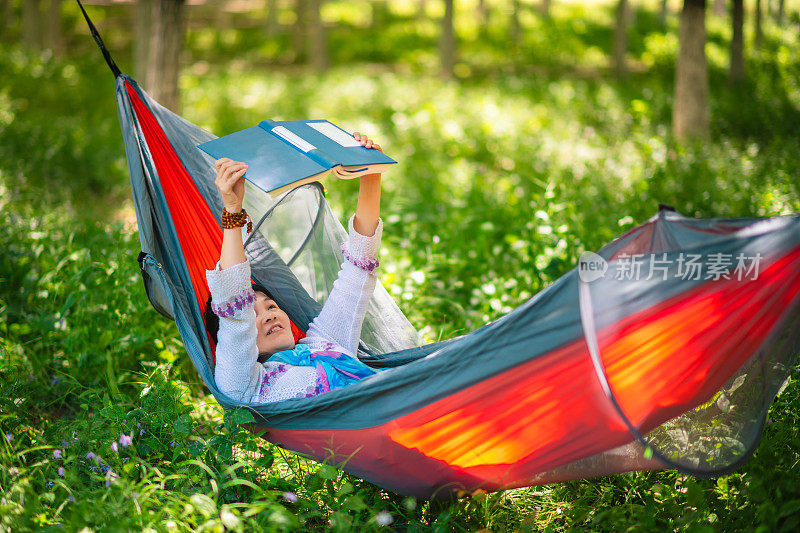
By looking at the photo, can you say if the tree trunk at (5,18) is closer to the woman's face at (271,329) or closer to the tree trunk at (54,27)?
the tree trunk at (54,27)

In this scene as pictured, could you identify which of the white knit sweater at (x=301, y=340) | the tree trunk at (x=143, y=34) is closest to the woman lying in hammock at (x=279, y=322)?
the white knit sweater at (x=301, y=340)

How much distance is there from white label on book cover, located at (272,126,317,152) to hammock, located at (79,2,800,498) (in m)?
0.67

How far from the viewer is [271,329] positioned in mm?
2400

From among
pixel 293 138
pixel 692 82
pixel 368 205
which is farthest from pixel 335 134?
pixel 692 82

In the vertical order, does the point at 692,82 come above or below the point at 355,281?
above

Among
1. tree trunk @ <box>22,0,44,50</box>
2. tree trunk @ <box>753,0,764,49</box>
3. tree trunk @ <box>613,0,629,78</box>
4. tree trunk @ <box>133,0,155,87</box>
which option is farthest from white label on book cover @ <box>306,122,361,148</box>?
tree trunk @ <box>22,0,44,50</box>

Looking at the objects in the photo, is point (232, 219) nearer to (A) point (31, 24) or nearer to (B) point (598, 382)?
Answer: (B) point (598, 382)

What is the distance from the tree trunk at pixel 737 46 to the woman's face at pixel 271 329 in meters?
8.95

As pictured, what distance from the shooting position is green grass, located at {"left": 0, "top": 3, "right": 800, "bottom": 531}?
6.59 ft

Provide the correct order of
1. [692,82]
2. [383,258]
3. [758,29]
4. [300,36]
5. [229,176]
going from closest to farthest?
[229,176], [383,258], [692,82], [758,29], [300,36]

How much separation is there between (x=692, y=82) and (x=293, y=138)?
19.2 feet

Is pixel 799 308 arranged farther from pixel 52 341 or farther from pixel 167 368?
pixel 52 341

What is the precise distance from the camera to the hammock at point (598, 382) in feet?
5.62

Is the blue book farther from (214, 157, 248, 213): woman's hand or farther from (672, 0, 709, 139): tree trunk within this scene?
(672, 0, 709, 139): tree trunk
